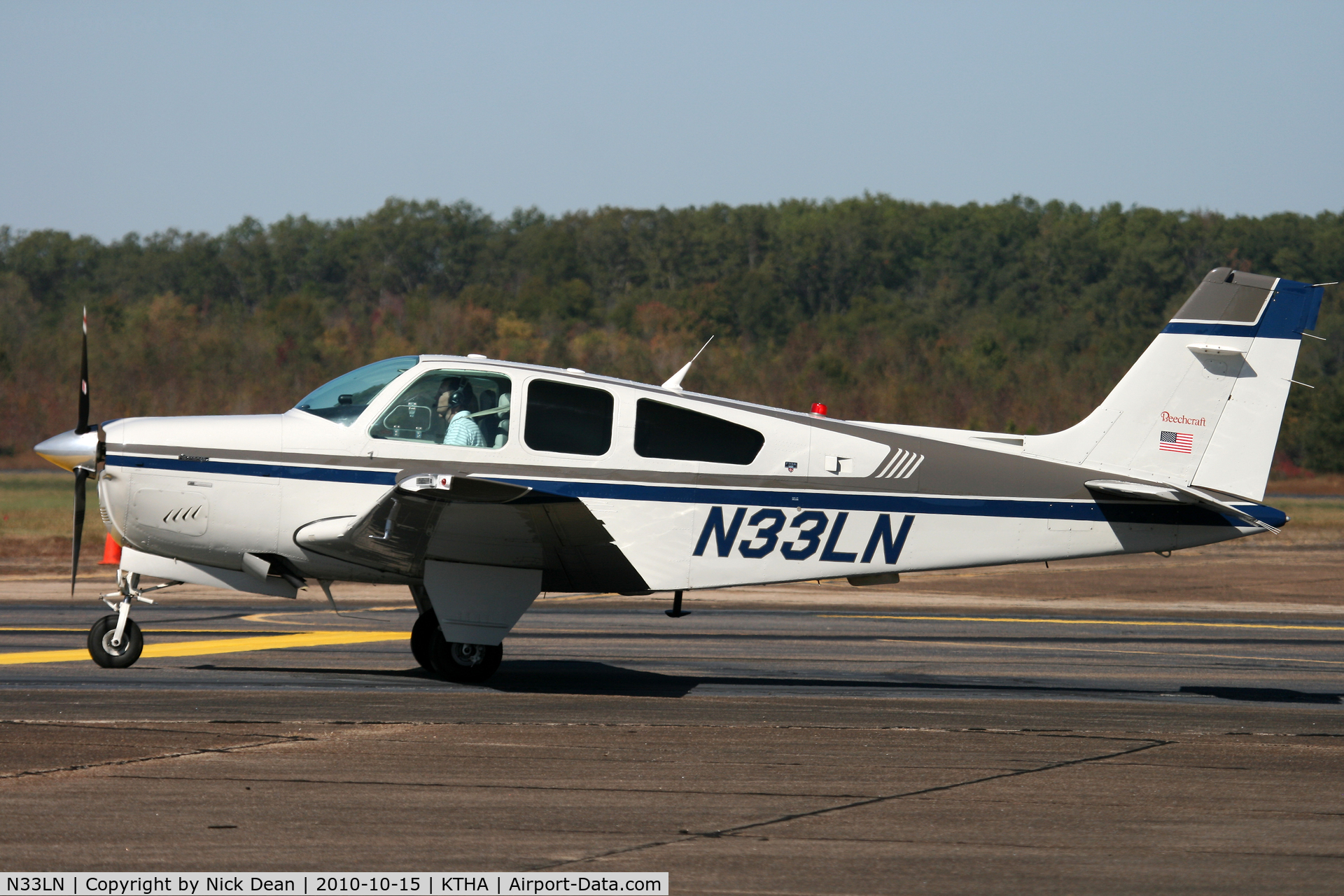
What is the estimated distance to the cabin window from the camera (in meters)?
10.3

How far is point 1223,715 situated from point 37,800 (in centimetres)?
796

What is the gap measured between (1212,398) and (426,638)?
262 inches

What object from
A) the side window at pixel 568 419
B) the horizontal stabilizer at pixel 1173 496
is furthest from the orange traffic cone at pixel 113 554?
the horizontal stabilizer at pixel 1173 496

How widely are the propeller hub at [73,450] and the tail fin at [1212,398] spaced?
7311 mm

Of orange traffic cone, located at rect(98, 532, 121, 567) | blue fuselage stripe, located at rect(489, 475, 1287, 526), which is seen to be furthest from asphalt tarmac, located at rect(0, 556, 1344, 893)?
blue fuselage stripe, located at rect(489, 475, 1287, 526)

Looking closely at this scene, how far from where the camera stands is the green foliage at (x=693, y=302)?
58438 millimetres

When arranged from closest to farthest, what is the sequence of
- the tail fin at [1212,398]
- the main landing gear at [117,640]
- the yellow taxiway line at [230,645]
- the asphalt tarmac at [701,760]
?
the asphalt tarmac at [701,760]
the tail fin at [1212,398]
the main landing gear at [117,640]
the yellow taxiway line at [230,645]

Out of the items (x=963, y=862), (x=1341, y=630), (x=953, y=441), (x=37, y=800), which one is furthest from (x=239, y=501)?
(x=1341, y=630)

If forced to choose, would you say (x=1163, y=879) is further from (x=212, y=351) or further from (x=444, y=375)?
(x=212, y=351)

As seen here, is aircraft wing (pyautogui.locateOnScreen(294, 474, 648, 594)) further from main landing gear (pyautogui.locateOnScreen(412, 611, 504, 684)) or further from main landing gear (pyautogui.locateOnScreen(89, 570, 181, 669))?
main landing gear (pyautogui.locateOnScreen(89, 570, 181, 669))

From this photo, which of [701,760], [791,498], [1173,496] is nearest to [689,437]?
[791,498]

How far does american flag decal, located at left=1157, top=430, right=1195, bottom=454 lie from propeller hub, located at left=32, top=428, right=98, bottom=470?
827cm

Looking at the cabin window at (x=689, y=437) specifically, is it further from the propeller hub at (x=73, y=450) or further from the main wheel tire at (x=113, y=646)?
the main wheel tire at (x=113, y=646)

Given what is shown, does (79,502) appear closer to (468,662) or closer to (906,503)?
(468,662)
